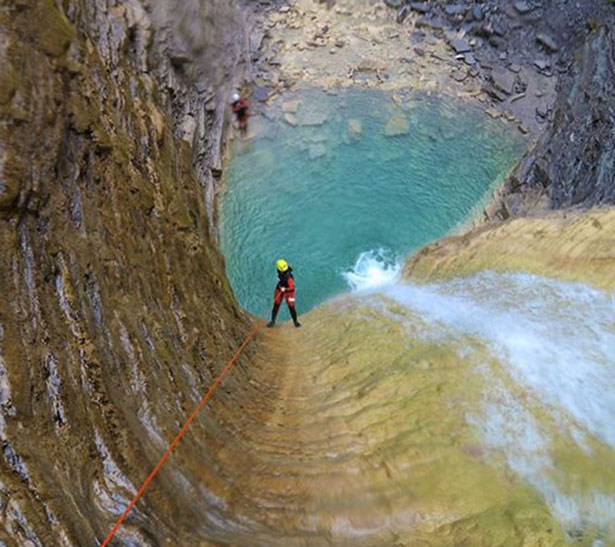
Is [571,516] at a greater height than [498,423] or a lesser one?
lesser

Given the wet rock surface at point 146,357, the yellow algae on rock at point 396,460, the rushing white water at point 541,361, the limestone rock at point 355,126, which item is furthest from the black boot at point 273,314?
the limestone rock at point 355,126

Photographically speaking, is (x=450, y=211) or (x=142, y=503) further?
(x=450, y=211)

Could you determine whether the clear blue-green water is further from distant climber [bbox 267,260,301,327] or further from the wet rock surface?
the wet rock surface

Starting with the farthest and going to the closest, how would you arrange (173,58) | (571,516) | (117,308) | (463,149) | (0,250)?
1. (463,149)
2. (173,58)
3. (117,308)
4. (571,516)
5. (0,250)

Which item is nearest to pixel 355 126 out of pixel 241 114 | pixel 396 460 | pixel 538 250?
pixel 241 114

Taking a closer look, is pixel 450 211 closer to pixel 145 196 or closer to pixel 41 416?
pixel 145 196

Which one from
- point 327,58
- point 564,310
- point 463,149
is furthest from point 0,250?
point 327,58
